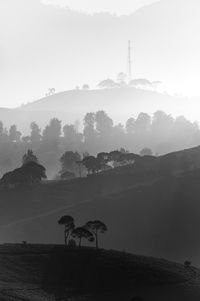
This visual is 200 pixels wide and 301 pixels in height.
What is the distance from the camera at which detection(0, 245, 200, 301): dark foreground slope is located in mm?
73312

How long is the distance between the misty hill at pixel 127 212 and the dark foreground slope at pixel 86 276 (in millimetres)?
49219

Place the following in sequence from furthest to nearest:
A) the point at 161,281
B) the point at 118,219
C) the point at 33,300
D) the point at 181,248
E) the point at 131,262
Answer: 1. the point at 118,219
2. the point at 181,248
3. the point at 131,262
4. the point at 161,281
5. the point at 33,300

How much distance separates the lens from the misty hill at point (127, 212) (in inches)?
5891

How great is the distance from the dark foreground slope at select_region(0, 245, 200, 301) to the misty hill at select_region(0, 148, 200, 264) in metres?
49.2

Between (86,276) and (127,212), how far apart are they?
87.0m

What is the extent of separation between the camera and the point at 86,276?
8162 centimetres

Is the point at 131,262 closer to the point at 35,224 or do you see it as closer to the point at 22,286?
the point at 22,286

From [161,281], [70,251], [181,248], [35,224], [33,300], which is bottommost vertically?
[33,300]

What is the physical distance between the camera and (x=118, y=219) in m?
164

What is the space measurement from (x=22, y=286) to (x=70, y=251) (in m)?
22.9

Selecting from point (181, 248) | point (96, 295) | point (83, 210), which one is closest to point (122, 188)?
point (83, 210)

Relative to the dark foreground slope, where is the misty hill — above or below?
above

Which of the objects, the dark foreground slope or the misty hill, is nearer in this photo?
the dark foreground slope

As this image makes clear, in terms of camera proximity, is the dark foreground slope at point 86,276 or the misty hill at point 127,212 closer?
the dark foreground slope at point 86,276
